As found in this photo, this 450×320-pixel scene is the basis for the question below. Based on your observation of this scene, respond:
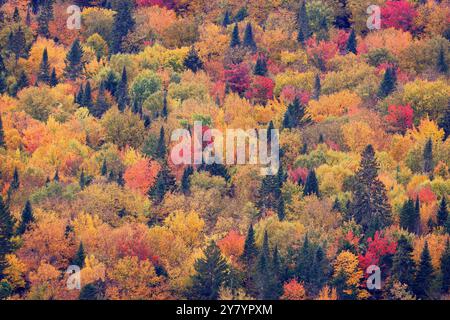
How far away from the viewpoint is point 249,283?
119125 mm

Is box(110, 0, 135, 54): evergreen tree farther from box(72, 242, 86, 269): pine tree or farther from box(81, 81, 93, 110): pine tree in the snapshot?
box(72, 242, 86, 269): pine tree

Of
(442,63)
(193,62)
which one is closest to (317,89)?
(193,62)

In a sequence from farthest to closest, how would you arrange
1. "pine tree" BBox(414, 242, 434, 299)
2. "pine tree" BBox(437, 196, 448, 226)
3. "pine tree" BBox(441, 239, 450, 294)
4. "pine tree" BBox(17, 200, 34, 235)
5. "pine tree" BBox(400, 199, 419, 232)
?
"pine tree" BBox(437, 196, 448, 226) → "pine tree" BBox(400, 199, 419, 232) → "pine tree" BBox(17, 200, 34, 235) → "pine tree" BBox(441, 239, 450, 294) → "pine tree" BBox(414, 242, 434, 299)

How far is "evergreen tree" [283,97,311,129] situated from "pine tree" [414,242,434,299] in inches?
1418

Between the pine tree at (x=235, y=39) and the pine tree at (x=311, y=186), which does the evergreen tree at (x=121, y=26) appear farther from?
the pine tree at (x=311, y=186)

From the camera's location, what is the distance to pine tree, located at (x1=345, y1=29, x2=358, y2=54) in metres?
178

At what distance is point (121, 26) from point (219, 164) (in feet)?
130

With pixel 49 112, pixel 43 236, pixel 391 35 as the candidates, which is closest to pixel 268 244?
pixel 43 236

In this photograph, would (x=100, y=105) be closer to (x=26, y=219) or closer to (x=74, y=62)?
(x=74, y=62)

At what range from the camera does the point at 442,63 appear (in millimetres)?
171750

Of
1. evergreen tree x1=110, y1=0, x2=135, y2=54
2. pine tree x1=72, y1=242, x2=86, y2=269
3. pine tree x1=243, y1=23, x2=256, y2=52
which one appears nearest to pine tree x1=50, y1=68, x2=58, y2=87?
evergreen tree x1=110, y1=0, x2=135, y2=54

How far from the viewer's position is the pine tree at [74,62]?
16738 cm

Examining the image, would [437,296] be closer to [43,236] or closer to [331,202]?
[331,202]

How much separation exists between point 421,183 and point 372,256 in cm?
1749
